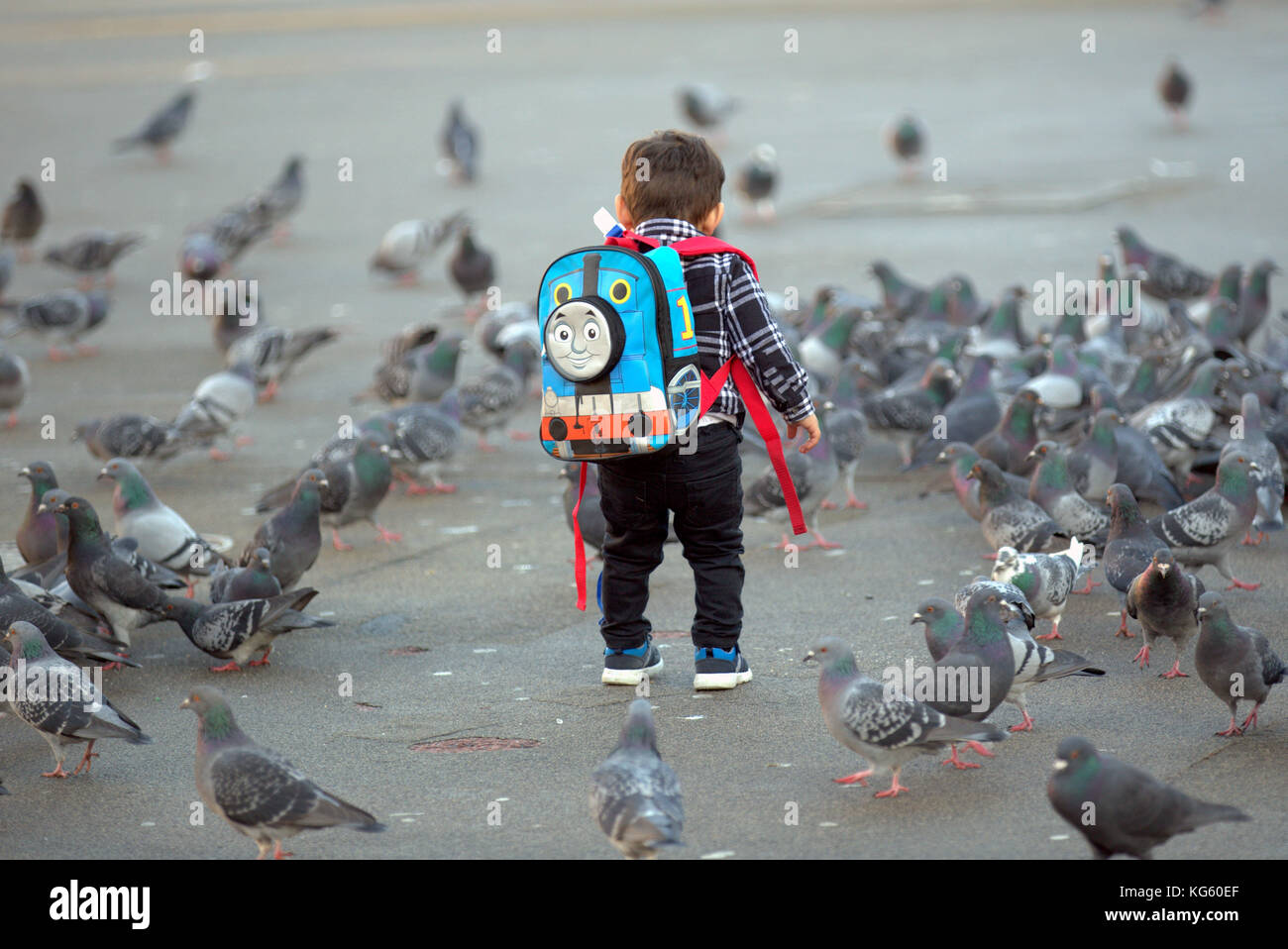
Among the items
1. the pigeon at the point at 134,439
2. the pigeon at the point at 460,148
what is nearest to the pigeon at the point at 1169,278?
the pigeon at the point at 134,439

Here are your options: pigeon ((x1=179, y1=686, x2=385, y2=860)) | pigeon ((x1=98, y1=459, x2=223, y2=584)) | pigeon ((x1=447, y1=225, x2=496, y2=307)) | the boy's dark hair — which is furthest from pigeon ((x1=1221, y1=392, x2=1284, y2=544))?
pigeon ((x1=447, y1=225, x2=496, y2=307))

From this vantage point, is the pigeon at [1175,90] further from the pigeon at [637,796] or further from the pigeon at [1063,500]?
the pigeon at [637,796]

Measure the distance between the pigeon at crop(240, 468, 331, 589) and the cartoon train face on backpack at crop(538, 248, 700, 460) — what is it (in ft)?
7.62

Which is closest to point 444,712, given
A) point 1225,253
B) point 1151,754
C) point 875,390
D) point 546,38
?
point 1151,754

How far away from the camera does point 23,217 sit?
16.2m

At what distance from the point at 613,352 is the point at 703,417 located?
567 millimetres

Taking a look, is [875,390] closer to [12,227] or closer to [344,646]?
[344,646]

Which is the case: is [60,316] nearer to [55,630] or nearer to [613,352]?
[55,630]

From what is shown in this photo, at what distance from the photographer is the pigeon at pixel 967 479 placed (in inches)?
301

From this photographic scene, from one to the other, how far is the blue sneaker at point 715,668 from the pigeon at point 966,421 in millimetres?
3429

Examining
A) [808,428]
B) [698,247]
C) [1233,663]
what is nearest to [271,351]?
[698,247]

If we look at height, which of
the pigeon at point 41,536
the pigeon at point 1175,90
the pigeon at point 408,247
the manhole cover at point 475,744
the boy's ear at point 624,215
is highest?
the pigeon at point 1175,90

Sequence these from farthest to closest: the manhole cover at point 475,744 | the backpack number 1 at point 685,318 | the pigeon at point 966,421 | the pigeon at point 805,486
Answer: the pigeon at point 966,421 → the pigeon at point 805,486 → the manhole cover at point 475,744 → the backpack number 1 at point 685,318

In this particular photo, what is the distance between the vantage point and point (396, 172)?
Result: 2075 centimetres
